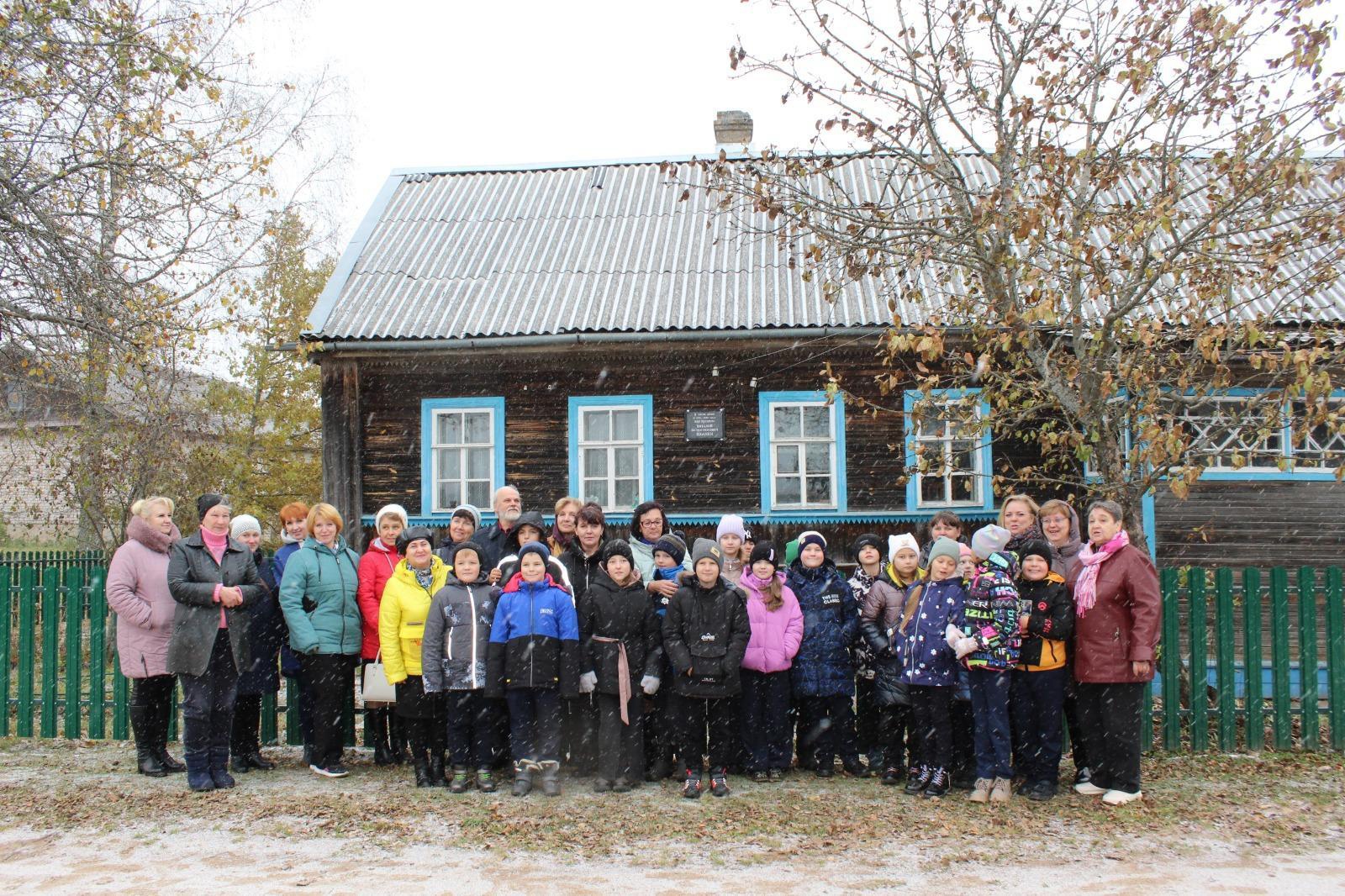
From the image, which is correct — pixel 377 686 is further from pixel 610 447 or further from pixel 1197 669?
pixel 610 447

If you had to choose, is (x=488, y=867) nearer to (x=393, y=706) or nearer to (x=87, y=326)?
(x=393, y=706)

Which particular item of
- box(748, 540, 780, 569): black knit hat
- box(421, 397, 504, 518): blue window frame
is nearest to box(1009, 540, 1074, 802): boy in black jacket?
box(748, 540, 780, 569): black knit hat

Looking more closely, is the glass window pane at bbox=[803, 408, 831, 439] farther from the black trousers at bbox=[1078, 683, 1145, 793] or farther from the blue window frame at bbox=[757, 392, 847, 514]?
the black trousers at bbox=[1078, 683, 1145, 793]

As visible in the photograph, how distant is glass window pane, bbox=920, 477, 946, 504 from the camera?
37.0ft

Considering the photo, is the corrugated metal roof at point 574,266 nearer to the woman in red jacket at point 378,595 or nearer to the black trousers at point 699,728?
the woman in red jacket at point 378,595

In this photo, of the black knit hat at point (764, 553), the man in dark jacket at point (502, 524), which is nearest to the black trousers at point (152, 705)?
the man in dark jacket at point (502, 524)

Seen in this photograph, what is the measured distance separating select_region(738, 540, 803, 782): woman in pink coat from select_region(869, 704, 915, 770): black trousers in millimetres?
609

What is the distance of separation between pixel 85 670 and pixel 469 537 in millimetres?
7480

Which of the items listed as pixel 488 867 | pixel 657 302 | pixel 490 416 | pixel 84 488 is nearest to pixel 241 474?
pixel 84 488

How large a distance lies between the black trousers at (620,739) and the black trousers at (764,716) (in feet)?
2.12

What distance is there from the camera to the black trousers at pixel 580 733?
654 cm

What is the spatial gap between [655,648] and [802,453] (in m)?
5.54

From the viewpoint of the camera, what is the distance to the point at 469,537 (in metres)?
6.90

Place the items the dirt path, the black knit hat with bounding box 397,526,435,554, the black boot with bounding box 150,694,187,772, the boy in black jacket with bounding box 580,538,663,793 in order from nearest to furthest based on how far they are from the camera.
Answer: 1. the dirt path
2. the boy in black jacket with bounding box 580,538,663,793
3. the black knit hat with bounding box 397,526,435,554
4. the black boot with bounding box 150,694,187,772
